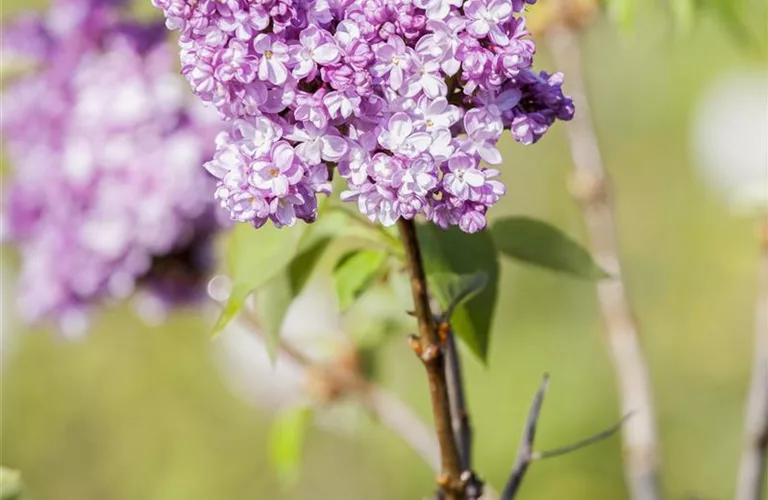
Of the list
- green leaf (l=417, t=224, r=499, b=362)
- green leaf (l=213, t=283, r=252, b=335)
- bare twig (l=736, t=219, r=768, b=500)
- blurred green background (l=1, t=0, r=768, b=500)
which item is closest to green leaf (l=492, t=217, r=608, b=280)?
green leaf (l=417, t=224, r=499, b=362)

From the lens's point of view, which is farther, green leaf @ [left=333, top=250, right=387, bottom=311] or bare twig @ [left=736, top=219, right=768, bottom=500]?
bare twig @ [left=736, top=219, right=768, bottom=500]

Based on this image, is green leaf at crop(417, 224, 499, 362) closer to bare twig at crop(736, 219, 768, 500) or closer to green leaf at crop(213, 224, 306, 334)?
green leaf at crop(213, 224, 306, 334)

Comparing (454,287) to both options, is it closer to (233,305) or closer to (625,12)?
(233,305)

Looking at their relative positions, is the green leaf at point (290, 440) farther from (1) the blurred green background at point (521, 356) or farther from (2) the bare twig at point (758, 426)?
(1) the blurred green background at point (521, 356)

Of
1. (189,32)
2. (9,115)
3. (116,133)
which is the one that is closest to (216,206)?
(116,133)

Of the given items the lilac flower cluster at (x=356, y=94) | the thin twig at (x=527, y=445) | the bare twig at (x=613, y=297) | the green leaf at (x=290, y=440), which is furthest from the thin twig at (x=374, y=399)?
the lilac flower cluster at (x=356, y=94)

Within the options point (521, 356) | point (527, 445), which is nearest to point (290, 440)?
point (527, 445)

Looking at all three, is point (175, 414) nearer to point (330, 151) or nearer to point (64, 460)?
point (64, 460)
